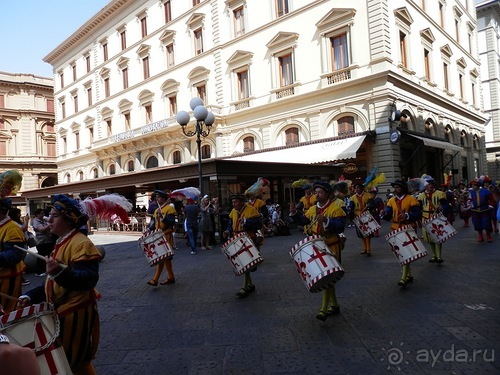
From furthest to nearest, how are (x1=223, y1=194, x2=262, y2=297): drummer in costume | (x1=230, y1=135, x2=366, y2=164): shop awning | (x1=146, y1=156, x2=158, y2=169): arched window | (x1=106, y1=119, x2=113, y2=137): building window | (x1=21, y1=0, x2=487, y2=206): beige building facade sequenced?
(x1=106, y1=119, x2=113, y2=137): building window < (x1=146, y1=156, x2=158, y2=169): arched window < (x1=21, y1=0, x2=487, y2=206): beige building facade < (x1=230, y1=135, x2=366, y2=164): shop awning < (x1=223, y1=194, x2=262, y2=297): drummer in costume

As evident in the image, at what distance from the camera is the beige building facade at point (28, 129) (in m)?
45.0

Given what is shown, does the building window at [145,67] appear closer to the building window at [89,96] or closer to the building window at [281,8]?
the building window at [89,96]

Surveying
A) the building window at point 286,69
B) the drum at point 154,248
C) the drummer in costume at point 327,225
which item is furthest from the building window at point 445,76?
the drum at point 154,248

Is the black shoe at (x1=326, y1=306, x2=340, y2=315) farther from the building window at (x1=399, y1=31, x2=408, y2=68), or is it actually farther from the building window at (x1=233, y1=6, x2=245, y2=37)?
the building window at (x1=233, y1=6, x2=245, y2=37)

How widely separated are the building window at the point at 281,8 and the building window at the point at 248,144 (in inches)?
320

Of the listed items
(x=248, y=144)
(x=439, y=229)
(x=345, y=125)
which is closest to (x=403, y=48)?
(x=345, y=125)

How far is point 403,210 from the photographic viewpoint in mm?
6559

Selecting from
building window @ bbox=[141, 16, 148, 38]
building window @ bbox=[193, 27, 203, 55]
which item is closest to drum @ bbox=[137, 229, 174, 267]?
building window @ bbox=[193, 27, 203, 55]

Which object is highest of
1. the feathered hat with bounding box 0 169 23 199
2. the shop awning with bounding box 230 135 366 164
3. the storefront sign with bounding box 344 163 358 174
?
the shop awning with bounding box 230 135 366 164

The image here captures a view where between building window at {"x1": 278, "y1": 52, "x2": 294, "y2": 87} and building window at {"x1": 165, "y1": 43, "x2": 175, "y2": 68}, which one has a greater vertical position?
building window at {"x1": 165, "y1": 43, "x2": 175, "y2": 68}

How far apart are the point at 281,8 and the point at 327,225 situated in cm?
2179

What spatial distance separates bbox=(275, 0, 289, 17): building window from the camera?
900 inches

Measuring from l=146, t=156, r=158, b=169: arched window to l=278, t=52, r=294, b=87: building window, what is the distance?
43.2 feet

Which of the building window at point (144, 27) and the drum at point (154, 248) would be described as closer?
the drum at point (154, 248)
